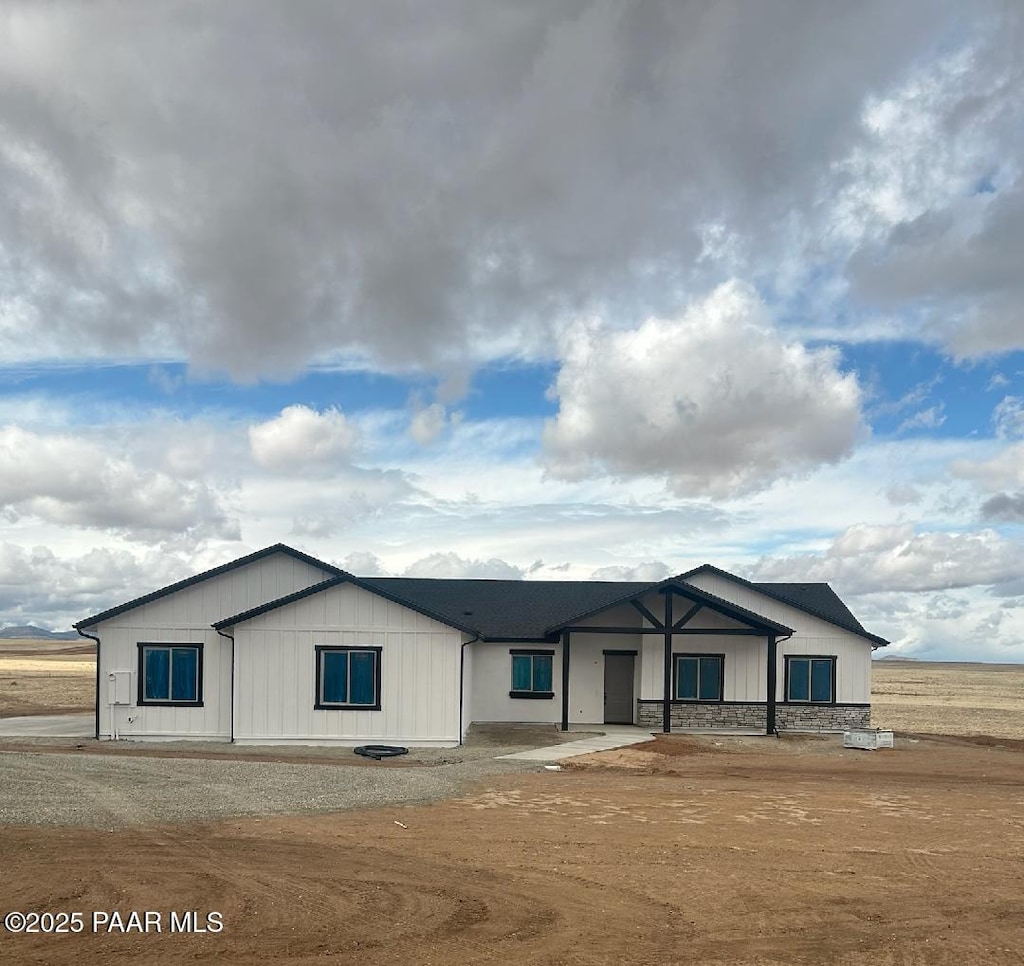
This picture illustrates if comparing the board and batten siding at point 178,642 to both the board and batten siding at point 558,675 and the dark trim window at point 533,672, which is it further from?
the dark trim window at point 533,672

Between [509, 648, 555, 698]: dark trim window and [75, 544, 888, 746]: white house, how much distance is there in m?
0.04

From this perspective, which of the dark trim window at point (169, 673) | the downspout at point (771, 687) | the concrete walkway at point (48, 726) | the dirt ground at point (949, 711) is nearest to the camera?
the dark trim window at point (169, 673)

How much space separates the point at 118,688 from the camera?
83.9 feet

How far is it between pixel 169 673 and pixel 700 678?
1497 cm

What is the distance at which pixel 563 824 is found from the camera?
14445mm

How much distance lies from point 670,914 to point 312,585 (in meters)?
16.9

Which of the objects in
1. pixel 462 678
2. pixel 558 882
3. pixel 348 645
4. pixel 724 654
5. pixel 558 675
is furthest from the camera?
pixel 558 675

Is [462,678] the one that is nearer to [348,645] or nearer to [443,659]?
[443,659]

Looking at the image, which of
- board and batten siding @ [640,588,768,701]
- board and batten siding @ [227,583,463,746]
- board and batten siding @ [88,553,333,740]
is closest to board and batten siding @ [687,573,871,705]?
board and batten siding @ [640,588,768,701]

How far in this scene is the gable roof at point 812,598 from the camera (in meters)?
30.1

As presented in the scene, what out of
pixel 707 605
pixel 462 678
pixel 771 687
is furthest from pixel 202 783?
pixel 771 687

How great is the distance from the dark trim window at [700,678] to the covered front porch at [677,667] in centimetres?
3

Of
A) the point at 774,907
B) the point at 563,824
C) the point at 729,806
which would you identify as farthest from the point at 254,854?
the point at 729,806

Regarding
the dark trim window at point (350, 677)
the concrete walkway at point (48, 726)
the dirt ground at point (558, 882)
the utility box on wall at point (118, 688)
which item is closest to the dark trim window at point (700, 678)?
the dark trim window at point (350, 677)
